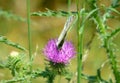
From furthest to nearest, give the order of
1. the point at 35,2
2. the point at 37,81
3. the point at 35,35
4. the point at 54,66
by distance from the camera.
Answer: the point at 35,2, the point at 35,35, the point at 37,81, the point at 54,66

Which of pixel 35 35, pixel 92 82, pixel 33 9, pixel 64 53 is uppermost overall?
pixel 33 9

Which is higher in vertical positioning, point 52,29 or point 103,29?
point 52,29

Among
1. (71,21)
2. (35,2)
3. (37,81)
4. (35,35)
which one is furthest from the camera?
(35,2)

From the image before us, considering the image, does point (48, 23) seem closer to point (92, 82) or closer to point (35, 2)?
point (35, 2)

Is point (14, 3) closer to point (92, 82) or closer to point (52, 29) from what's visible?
point (52, 29)

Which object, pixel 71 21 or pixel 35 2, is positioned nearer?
pixel 71 21

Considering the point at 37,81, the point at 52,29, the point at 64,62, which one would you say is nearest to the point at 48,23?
the point at 52,29

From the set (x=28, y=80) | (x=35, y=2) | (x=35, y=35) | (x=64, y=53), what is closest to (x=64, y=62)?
(x=64, y=53)
